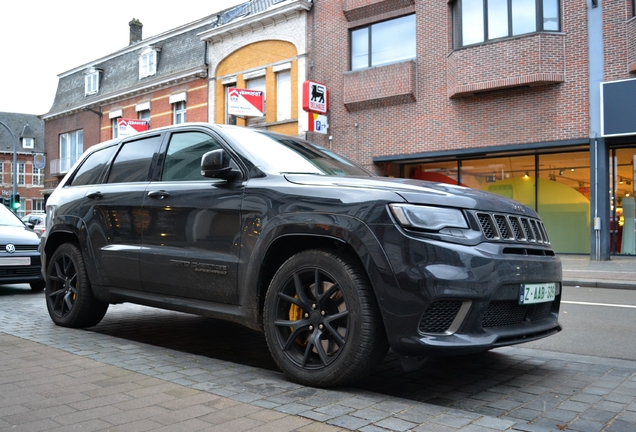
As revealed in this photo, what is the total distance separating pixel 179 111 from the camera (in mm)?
27984

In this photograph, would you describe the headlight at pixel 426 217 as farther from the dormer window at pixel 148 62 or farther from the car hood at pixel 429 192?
the dormer window at pixel 148 62

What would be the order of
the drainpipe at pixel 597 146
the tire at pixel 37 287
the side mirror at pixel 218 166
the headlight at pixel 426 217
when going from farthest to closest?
the drainpipe at pixel 597 146 → the tire at pixel 37 287 → the side mirror at pixel 218 166 → the headlight at pixel 426 217

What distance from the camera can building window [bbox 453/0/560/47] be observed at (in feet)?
53.2

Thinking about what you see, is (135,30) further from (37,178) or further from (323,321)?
(323,321)

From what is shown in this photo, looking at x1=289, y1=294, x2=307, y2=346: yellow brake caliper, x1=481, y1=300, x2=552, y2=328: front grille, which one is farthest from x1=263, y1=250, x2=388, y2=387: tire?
x1=481, y1=300, x2=552, y2=328: front grille

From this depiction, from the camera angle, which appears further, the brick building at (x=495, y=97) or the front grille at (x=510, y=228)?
the brick building at (x=495, y=97)

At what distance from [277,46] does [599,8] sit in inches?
450

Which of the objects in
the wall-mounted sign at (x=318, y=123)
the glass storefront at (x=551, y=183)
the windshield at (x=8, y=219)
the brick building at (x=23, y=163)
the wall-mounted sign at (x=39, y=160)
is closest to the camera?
the windshield at (x=8, y=219)

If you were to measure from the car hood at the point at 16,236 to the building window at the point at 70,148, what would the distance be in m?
26.9

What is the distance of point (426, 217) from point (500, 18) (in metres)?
15.2

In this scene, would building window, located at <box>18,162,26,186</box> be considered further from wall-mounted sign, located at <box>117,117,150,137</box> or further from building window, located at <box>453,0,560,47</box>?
building window, located at <box>453,0,560,47</box>

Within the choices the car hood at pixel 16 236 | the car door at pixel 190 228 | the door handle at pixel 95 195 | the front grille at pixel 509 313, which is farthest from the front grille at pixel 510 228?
the car hood at pixel 16 236

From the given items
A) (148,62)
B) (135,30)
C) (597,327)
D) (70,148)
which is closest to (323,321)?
(597,327)

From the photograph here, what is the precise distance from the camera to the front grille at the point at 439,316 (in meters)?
3.24
